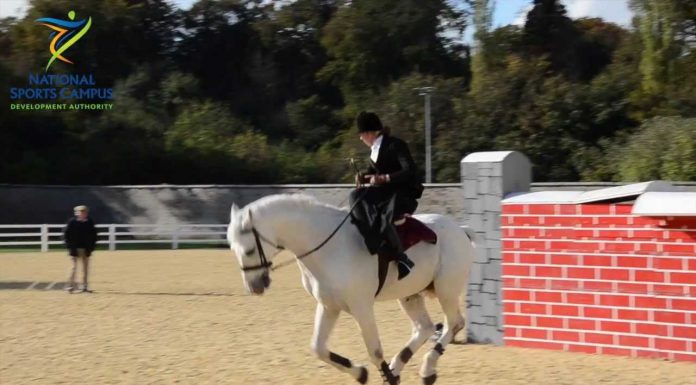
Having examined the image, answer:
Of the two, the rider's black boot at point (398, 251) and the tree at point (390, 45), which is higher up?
the tree at point (390, 45)

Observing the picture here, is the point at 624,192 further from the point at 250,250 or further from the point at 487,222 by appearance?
the point at 250,250

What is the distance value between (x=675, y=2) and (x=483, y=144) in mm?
10909

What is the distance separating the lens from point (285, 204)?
338 inches

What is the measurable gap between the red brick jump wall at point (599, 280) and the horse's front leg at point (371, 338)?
297 centimetres

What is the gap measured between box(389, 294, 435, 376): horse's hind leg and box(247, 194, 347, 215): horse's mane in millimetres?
1263

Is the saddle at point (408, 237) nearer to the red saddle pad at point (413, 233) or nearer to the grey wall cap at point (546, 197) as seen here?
the red saddle pad at point (413, 233)

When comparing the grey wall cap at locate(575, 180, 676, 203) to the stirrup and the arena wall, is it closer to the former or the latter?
the stirrup

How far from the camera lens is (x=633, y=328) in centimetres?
1038

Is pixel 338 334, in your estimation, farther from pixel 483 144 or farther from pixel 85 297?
pixel 483 144

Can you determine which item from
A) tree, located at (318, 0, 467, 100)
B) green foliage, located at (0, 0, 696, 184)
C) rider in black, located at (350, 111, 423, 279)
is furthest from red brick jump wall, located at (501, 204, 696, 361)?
tree, located at (318, 0, 467, 100)

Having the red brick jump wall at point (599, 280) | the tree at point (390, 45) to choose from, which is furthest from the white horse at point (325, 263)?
the tree at point (390, 45)

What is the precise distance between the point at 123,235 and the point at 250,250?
29.7 meters

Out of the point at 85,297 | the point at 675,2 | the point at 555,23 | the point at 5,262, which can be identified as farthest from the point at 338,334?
the point at 555,23

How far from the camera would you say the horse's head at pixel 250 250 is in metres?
8.16
